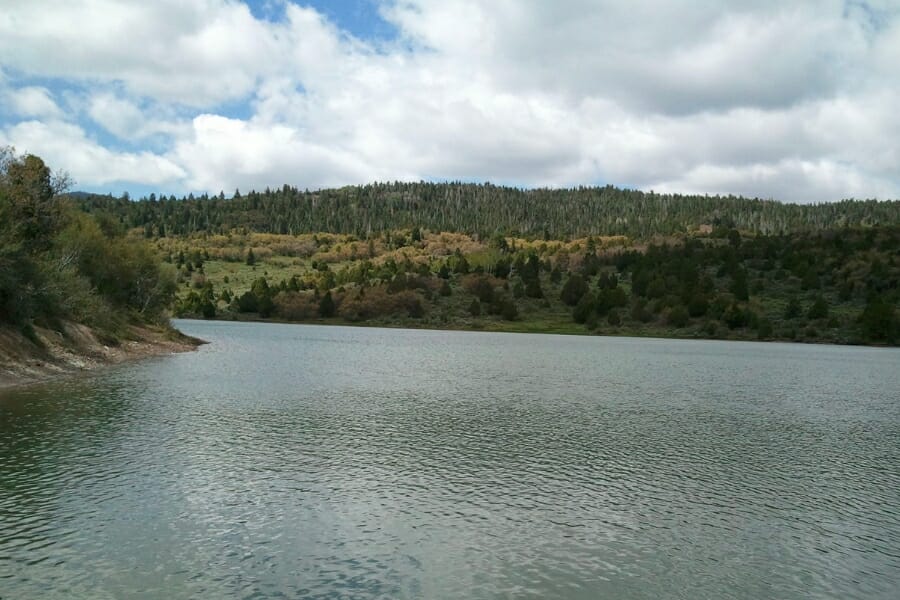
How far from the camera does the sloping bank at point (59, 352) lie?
5742 cm

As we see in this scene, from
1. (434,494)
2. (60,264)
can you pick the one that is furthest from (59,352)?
(434,494)

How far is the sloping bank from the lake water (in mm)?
3798

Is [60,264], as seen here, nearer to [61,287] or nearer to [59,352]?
[61,287]

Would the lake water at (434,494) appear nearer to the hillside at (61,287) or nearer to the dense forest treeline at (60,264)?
the hillside at (61,287)

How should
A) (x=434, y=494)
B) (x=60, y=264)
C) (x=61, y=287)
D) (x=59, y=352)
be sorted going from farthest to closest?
1. (x=60, y=264)
2. (x=61, y=287)
3. (x=59, y=352)
4. (x=434, y=494)

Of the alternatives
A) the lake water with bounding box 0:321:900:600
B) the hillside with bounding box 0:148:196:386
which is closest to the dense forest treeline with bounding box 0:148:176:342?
the hillside with bounding box 0:148:196:386

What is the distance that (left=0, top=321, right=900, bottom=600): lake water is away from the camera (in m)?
21.6

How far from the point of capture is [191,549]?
22.9 meters

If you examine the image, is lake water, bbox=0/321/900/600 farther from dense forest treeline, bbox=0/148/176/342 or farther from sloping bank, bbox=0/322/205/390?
dense forest treeline, bbox=0/148/176/342

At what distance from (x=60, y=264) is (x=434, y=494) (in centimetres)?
6406

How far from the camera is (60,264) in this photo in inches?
3002

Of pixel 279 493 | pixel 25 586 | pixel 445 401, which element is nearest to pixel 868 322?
pixel 445 401

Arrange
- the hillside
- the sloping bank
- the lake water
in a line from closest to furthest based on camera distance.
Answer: the lake water, the sloping bank, the hillside

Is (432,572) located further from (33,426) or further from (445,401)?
(445,401)
